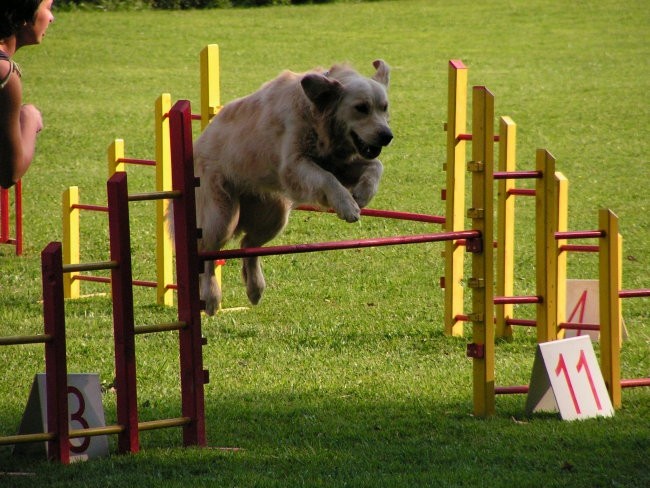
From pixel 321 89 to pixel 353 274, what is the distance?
591 cm

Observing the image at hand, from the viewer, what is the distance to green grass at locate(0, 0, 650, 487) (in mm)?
5680

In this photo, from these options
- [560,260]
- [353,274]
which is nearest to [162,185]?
[353,274]

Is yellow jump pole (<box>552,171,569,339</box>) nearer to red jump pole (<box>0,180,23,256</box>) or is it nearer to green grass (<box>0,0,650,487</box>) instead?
green grass (<box>0,0,650,487</box>)

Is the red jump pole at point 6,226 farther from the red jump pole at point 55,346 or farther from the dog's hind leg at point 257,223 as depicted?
the red jump pole at point 55,346

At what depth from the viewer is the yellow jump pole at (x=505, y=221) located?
8.91 meters

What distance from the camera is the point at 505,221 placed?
8938 millimetres

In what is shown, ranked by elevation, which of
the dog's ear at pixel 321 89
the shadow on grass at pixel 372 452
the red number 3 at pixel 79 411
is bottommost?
the shadow on grass at pixel 372 452

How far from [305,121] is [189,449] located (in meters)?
1.93

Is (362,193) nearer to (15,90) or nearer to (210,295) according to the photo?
(210,295)

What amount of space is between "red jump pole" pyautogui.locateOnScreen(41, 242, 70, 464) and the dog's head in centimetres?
178

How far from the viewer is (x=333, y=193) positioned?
608 centimetres

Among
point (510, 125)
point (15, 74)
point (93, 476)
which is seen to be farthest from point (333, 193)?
point (510, 125)

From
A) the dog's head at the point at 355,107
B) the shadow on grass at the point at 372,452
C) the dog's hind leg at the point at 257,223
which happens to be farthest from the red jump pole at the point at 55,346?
the dog's hind leg at the point at 257,223

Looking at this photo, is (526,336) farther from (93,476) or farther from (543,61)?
(543,61)
